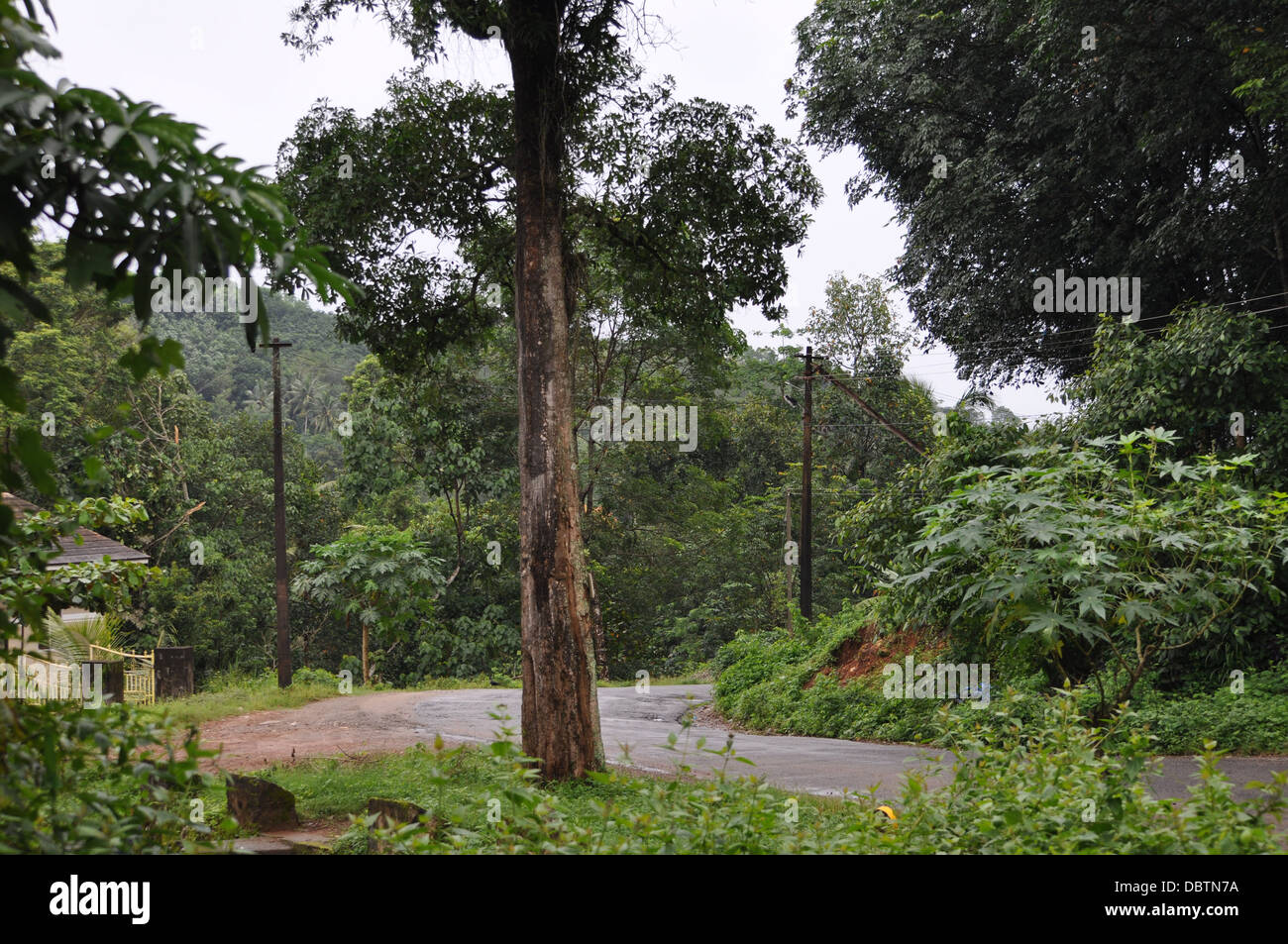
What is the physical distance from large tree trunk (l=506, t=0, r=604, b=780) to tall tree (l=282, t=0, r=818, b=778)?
0.02 metres

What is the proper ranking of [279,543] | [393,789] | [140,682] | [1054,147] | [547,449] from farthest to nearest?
[279,543]
[1054,147]
[140,682]
[547,449]
[393,789]

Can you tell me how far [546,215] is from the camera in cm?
934

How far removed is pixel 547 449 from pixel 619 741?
10.9 ft

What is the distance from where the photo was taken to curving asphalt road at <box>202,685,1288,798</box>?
1023 cm

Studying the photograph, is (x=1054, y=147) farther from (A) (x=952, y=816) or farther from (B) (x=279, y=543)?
(B) (x=279, y=543)

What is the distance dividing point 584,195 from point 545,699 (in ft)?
19.8

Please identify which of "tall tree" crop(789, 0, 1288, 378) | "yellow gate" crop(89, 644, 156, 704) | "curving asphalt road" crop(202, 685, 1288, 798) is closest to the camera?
"curving asphalt road" crop(202, 685, 1288, 798)

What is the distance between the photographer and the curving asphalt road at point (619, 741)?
10.2m

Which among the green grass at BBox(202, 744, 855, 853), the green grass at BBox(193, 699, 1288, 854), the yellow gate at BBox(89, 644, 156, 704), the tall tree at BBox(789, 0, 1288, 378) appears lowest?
the yellow gate at BBox(89, 644, 156, 704)

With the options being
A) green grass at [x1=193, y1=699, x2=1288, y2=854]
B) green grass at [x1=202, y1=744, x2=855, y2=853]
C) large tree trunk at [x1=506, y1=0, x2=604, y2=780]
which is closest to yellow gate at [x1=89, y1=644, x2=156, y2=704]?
green grass at [x1=202, y1=744, x2=855, y2=853]

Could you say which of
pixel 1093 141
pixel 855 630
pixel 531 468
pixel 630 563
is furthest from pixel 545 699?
pixel 630 563

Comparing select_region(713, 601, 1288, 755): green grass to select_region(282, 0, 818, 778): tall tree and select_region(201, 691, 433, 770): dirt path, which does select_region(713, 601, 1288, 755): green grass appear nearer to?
select_region(282, 0, 818, 778): tall tree

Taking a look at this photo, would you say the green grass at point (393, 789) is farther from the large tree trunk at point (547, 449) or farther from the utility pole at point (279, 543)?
the utility pole at point (279, 543)

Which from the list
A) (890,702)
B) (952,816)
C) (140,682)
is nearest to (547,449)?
(952,816)
